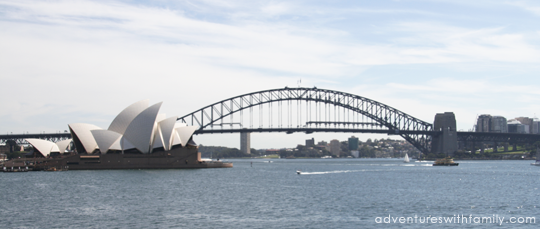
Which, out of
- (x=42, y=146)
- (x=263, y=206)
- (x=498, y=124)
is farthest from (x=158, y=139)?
(x=498, y=124)

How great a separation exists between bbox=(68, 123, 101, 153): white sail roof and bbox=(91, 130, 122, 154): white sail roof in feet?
11.7

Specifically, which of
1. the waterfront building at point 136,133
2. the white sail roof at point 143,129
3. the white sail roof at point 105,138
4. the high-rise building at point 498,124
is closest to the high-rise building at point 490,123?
the high-rise building at point 498,124

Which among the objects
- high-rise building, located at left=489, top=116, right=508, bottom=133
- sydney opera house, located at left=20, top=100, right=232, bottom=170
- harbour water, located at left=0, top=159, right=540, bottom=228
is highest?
high-rise building, located at left=489, top=116, right=508, bottom=133

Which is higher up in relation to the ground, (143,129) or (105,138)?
(143,129)

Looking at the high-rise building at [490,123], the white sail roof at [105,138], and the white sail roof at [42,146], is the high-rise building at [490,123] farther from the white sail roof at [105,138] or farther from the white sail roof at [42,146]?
the white sail roof at [42,146]

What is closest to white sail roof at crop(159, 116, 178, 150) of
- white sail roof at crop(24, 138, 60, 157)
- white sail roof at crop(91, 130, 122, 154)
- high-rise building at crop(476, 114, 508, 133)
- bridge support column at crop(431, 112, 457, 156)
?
white sail roof at crop(91, 130, 122, 154)

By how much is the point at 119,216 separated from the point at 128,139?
48892 mm

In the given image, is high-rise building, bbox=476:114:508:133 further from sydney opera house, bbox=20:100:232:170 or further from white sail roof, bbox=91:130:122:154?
white sail roof, bbox=91:130:122:154

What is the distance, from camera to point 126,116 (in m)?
75.4

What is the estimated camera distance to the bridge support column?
13112 cm

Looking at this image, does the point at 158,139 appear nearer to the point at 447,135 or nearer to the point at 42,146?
the point at 42,146

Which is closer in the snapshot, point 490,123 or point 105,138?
point 105,138

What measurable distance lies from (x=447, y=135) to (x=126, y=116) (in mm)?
84810

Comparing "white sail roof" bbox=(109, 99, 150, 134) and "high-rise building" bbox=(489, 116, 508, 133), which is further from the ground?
"high-rise building" bbox=(489, 116, 508, 133)
